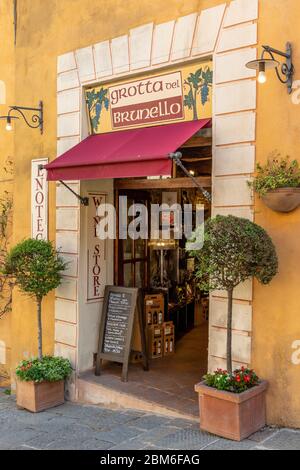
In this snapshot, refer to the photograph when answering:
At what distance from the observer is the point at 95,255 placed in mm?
7590

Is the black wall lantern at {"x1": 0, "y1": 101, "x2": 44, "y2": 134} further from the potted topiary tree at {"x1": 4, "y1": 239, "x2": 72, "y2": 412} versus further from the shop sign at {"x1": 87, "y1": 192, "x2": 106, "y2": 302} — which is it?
the potted topiary tree at {"x1": 4, "y1": 239, "x2": 72, "y2": 412}

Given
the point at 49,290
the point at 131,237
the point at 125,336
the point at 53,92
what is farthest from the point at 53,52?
the point at 125,336

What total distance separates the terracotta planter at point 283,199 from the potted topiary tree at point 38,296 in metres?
3.26

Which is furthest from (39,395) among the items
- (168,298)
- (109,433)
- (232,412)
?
(168,298)

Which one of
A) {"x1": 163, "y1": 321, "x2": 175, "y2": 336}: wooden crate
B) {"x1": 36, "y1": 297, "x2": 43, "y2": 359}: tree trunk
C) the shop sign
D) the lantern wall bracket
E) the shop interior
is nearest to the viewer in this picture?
the lantern wall bracket

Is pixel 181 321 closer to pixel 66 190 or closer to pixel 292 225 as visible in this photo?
pixel 66 190

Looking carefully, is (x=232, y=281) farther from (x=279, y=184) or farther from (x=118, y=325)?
(x=118, y=325)

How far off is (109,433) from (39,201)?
3.72m

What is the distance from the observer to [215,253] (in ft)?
16.5

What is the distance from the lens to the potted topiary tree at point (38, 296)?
22.9 ft

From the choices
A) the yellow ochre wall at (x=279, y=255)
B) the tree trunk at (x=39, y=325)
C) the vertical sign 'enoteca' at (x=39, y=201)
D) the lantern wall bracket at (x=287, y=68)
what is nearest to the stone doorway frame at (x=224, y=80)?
the yellow ochre wall at (x=279, y=255)

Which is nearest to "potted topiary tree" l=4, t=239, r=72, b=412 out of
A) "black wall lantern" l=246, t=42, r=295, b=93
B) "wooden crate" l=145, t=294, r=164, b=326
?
"wooden crate" l=145, t=294, r=164, b=326

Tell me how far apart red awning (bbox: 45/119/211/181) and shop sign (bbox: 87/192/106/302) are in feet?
2.67

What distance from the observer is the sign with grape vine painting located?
6188mm
